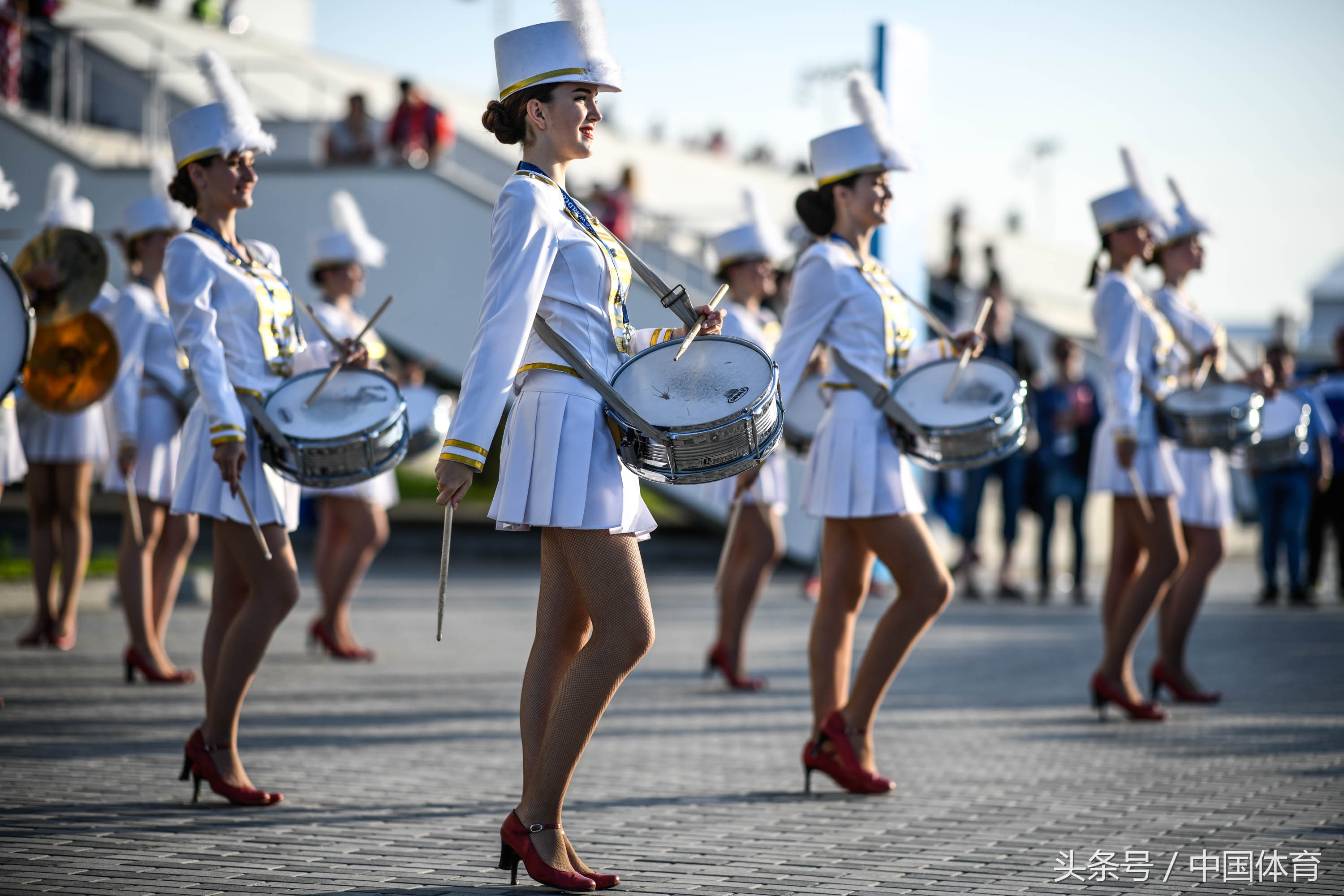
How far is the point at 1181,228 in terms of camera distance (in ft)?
24.4

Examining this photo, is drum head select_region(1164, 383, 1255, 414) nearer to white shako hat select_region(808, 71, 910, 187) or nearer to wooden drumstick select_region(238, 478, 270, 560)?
white shako hat select_region(808, 71, 910, 187)

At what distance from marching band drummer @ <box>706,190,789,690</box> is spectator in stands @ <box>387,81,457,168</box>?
894 centimetres

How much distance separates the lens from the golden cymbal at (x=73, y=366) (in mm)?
6969

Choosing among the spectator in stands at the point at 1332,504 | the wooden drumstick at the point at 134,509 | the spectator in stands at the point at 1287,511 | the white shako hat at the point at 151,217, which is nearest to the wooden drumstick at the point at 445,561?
the wooden drumstick at the point at 134,509

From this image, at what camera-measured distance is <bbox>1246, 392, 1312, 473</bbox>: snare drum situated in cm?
743

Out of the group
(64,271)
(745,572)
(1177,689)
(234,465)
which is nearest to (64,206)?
(64,271)

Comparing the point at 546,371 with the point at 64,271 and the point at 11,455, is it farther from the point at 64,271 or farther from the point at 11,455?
the point at 11,455

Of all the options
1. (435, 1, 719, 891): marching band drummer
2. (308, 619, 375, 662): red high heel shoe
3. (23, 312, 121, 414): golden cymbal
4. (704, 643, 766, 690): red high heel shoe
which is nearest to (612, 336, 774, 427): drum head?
(435, 1, 719, 891): marching band drummer

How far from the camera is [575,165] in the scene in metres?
23.9

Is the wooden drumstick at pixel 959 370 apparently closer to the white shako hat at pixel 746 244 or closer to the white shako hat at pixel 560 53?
the white shako hat at pixel 560 53

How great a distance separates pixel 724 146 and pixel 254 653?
27.5 meters

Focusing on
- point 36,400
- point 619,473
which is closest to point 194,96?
point 36,400

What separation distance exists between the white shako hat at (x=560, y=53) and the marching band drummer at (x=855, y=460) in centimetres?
142

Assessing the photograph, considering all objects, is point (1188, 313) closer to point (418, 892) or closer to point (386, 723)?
point (386, 723)
